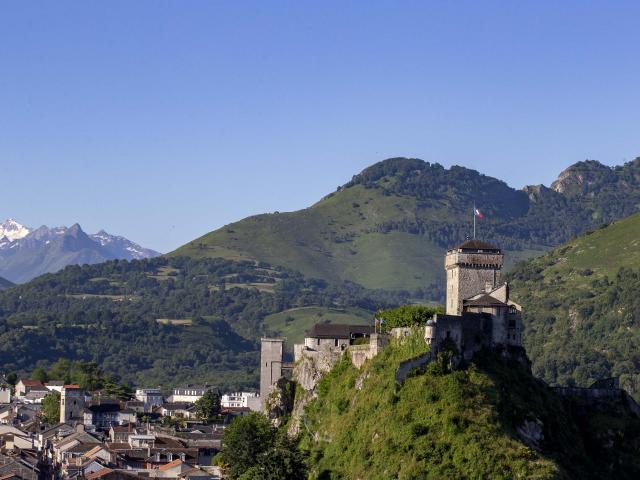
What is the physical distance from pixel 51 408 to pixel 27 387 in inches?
1080

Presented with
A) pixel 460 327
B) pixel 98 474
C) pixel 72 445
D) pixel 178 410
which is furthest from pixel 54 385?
pixel 460 327

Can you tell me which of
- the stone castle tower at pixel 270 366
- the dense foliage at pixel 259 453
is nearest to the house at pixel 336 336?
the dense foliage at pixel 259 453

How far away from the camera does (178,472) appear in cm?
11269

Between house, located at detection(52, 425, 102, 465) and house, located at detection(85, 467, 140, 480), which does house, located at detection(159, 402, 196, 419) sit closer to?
house, located at detection(52, 425, 102, 465)

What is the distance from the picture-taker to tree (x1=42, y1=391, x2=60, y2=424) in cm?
14812

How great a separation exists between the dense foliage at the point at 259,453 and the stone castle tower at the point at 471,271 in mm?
14650

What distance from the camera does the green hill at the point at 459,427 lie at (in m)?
86.8

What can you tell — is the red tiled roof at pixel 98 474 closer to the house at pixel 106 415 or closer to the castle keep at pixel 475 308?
the castle keep at pixel 475 308

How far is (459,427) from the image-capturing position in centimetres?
8856

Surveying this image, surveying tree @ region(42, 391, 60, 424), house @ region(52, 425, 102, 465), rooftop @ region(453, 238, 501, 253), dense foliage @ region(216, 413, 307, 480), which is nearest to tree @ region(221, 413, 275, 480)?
dense foliage @ region(216, 413, 307, 480)

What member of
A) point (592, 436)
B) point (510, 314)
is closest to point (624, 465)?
point (592, 436)

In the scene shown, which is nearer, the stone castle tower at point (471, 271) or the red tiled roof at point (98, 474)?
the stone castle tower at point (471, 271)

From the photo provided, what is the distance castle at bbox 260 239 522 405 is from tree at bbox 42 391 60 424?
41.2 m

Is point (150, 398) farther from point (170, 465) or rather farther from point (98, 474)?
point (98, 474)
